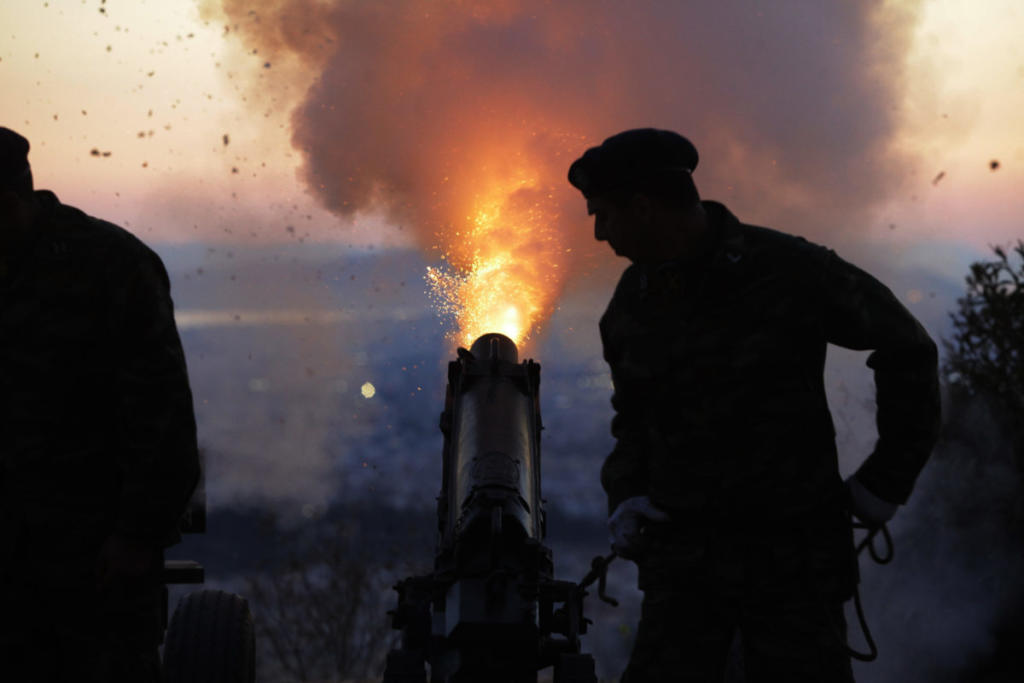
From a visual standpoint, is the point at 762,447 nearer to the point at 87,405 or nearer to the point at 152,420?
the point at 152,420

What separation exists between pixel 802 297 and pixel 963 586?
384 inches

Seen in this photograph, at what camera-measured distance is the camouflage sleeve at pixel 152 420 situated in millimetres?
3186

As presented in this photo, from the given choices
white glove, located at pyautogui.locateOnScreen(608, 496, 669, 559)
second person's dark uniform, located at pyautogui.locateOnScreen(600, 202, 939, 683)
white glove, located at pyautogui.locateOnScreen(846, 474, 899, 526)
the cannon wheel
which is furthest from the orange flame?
white glove, located at pyautogui.locateOnScreen(846, 474, 899, 526)

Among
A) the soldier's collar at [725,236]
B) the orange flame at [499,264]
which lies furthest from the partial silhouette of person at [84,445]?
the orange flame at [499,264]

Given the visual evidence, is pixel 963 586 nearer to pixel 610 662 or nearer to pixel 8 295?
pixel 8 295

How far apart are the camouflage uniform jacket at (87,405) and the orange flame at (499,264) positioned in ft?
27.7

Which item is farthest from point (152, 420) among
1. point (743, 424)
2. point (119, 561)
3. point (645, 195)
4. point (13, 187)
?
point (743, 424)

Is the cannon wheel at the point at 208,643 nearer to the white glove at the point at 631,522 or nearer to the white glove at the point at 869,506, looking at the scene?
the white glove at the point at 631,522

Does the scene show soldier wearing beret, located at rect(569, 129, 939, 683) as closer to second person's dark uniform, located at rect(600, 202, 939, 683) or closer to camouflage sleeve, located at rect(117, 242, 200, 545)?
second person's dark uniform, located at rect(600, 202, 939, 683)

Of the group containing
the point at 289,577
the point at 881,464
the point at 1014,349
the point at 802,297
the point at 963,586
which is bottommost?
the point at 881,464

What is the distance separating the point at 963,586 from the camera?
1180cm

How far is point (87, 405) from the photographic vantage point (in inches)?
131

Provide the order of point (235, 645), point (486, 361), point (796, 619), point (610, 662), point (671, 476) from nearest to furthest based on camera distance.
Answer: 1. point (796, 619)
2. point (671, 476)
3. point (235, 645)
4. point (486, 361)
5. point (610, 662)

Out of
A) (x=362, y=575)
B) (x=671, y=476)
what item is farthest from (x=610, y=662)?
(x=671, y=476)
